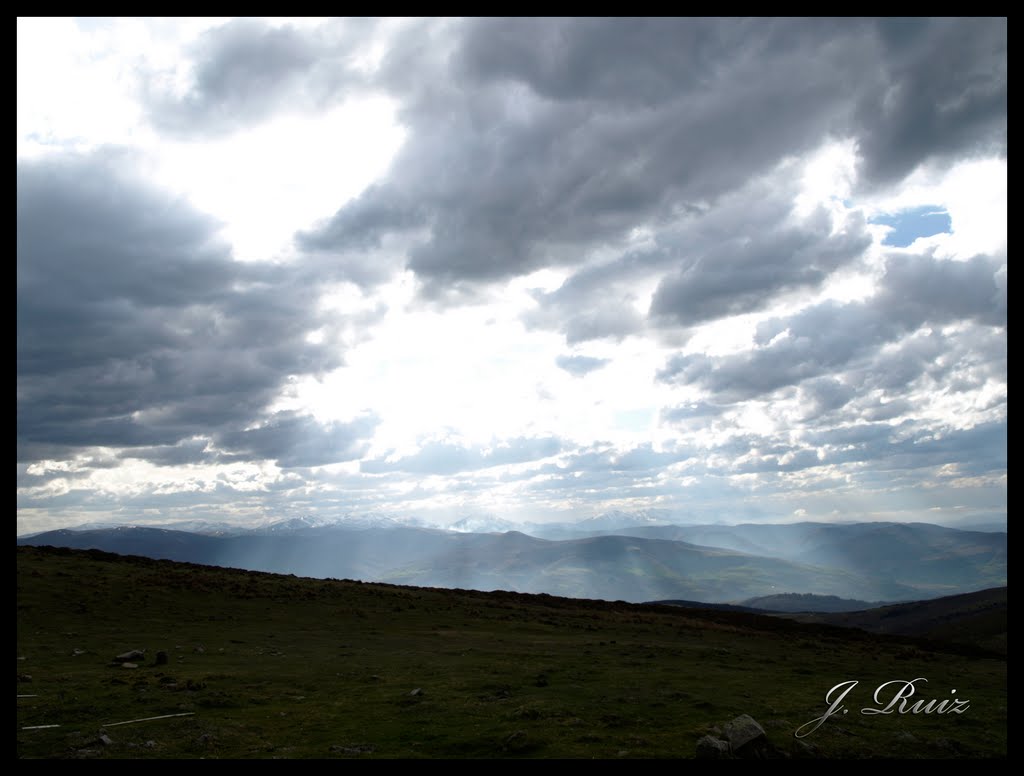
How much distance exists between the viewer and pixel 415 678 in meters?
31.1

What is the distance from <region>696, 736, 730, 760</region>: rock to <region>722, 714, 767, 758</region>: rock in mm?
237

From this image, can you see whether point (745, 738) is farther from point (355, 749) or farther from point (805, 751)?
point (355, 749)

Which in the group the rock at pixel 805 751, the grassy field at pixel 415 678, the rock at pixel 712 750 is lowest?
the grassy field at pixel 415 678

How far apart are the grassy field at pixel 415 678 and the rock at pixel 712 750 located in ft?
6.23

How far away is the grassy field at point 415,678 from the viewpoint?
63.9 ft

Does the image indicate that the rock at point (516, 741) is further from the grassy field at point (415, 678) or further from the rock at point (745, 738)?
the rock at point (745, 738)

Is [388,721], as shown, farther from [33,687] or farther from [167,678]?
[33,687]

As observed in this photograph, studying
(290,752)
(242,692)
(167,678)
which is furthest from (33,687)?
(290,752)

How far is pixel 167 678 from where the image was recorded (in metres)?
28.4

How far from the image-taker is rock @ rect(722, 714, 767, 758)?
1605 cm

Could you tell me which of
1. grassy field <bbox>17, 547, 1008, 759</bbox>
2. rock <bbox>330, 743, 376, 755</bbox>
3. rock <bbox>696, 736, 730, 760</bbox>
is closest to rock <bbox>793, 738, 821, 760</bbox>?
grassy field <bbox>17, 547, 1008, 759</bbox>
